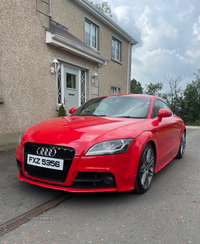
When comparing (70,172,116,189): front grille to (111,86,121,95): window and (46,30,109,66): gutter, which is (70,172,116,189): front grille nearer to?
(46,30,109,66): gutter

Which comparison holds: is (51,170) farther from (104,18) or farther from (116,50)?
(116,50)

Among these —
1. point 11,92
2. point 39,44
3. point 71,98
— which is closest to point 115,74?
point 71,98

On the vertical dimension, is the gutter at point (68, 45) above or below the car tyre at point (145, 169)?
above

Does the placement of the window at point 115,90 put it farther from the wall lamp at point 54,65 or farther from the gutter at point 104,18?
the wall lamp at point 54,65

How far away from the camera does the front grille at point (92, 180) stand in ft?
7.93

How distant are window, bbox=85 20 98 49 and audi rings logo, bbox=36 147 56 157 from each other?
30.2ft

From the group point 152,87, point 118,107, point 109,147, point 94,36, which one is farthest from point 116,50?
point 152,87

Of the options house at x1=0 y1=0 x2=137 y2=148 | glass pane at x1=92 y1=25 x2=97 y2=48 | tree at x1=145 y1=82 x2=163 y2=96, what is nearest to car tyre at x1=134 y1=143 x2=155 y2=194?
house at x1=0 y1=0 x2=137 y2=148

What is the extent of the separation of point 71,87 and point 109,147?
21.2 feet

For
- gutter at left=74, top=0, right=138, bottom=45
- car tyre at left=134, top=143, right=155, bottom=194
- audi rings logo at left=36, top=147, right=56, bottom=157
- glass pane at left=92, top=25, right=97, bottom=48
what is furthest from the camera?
glass pane at left=92, top=25, right=97, bottom=48

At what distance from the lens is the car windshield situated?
11.4 feet

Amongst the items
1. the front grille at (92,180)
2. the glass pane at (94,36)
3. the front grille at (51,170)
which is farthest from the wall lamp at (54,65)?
the front grille at (92,180)

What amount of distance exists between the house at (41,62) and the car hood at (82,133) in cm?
325

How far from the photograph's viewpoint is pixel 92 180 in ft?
7.90
